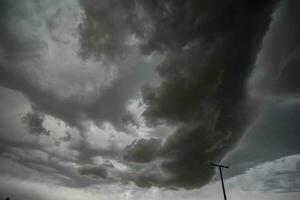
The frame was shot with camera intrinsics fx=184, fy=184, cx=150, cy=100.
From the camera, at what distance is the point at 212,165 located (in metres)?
39.9
